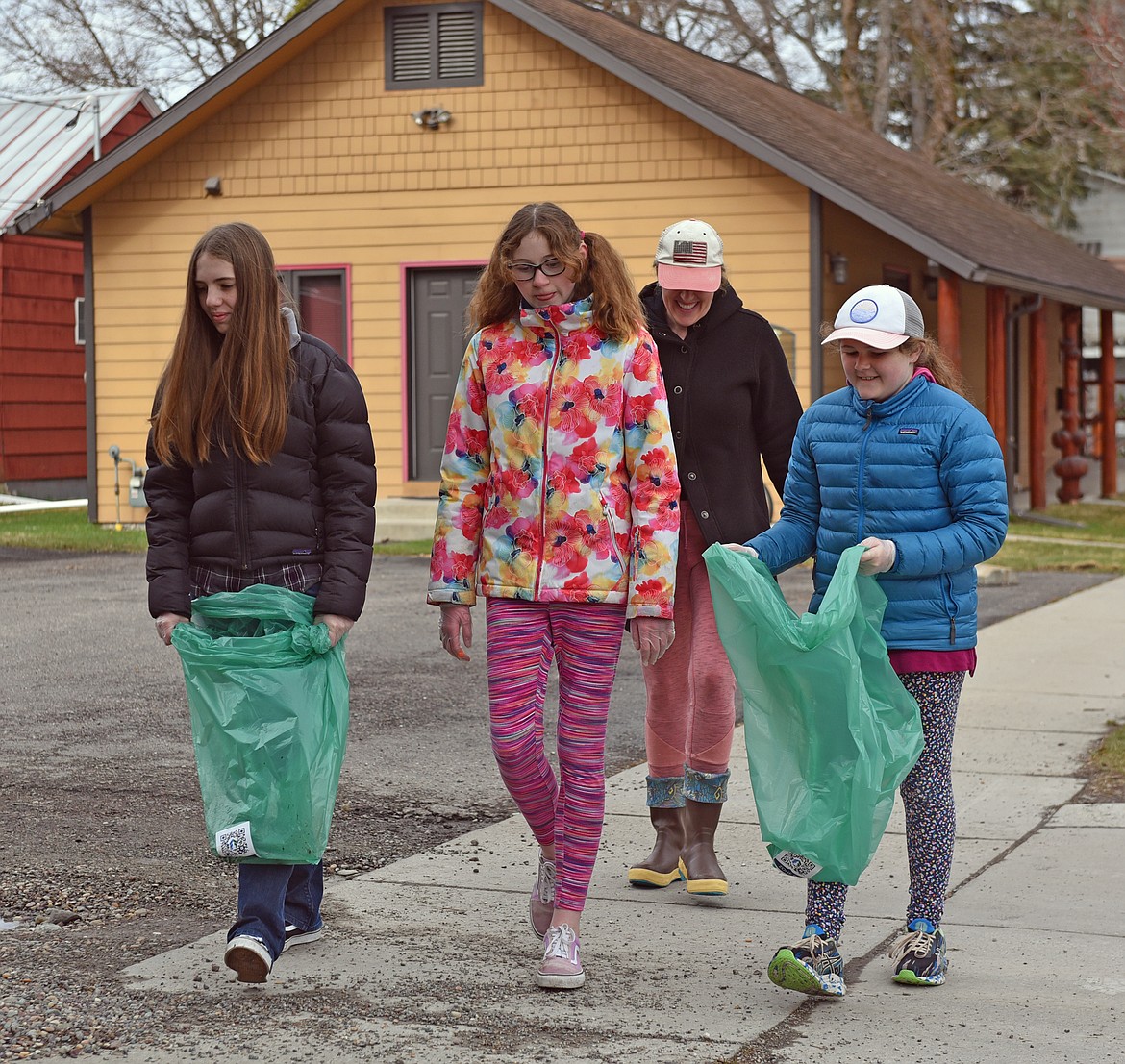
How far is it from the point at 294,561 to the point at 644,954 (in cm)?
137

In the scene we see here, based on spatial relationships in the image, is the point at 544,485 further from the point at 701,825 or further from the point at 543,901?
the point at 701,825

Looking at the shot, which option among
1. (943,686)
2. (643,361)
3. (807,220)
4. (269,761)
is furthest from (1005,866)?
(807,220)

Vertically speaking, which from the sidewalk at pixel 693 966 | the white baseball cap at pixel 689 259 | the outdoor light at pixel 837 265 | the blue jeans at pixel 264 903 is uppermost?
the outdoor light at pixel 837 265

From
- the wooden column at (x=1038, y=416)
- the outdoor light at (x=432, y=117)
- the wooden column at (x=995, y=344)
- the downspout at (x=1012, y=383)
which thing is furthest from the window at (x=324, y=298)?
the wooden column at (x=1038, y=416)

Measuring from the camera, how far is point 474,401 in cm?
455

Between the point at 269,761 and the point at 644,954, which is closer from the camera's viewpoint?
the point at 269,761

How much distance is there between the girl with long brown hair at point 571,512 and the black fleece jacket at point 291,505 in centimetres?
26

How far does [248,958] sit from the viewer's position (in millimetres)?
4094

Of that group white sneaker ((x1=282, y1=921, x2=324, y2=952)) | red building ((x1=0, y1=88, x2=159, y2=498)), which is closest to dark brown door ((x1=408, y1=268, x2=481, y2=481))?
red building ((x1=0, y1=88, x2=159, y2=498))

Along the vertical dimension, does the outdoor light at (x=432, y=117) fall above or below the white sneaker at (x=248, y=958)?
above

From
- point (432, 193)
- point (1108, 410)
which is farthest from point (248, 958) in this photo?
point (1108, 410)

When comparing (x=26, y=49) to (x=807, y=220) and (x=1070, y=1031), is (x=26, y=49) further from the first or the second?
(x=1070, y=1031)

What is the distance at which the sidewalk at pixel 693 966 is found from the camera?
12.7 feet

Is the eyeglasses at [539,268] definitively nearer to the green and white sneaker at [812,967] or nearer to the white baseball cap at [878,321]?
the white baseball cap at [878,321]
